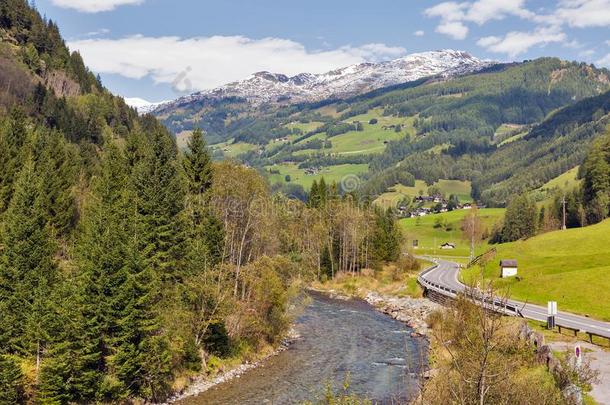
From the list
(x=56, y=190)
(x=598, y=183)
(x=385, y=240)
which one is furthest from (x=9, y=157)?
(x=598, y=183)

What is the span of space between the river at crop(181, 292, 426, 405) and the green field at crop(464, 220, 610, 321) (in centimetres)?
1375

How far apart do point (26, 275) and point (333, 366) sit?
30.8 m

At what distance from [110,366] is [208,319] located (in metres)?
13.0

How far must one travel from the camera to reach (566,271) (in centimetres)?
8644

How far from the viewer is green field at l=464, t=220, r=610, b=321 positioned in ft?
220

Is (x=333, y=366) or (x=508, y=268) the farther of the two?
(x=508, y=268)

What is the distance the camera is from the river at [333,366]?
45281 millimetres

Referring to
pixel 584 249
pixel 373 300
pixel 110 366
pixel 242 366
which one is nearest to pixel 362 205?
pixel 373 300

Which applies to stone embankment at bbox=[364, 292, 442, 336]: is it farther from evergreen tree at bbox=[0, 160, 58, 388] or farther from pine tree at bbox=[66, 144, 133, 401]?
evergreen tree at bbox=[0, 160, 58, 388]

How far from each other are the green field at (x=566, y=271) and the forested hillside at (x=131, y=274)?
91.5 feet

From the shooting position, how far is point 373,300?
106 metres

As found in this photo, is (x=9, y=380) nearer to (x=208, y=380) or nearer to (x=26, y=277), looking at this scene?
(x=26, y=277)

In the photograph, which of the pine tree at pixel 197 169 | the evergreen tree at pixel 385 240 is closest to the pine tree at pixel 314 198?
the evergreen tree at pixel 385 240

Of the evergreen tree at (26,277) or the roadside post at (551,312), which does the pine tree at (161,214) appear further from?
the roadside post at (551,312)
